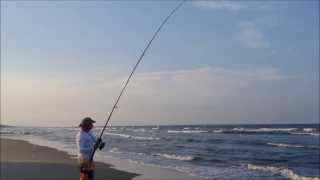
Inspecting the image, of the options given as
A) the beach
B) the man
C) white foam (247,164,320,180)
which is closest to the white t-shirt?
the man

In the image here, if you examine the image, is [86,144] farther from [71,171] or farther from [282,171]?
[282,171]

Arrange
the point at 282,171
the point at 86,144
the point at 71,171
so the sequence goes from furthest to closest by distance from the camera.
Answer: the point at 282,171 < the point at 71,171 < the point at 86,144

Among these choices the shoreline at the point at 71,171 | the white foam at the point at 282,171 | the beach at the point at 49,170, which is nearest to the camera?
the beach at the point at 49,170

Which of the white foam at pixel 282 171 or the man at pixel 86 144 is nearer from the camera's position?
the man at pixel 86 144

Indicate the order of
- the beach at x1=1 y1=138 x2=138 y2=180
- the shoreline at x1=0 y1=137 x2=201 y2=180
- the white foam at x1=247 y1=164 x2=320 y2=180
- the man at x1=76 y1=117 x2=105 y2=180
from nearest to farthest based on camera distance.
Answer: the man at x1=76 y1=117 x2=105 y2=180 → the beach at x1=1 y1=138 x2=138 y2=180 → the shoreline at x1=0 y1=137 x2=201 y2=180 → the white foam at x1=247 y1=164 x2=320 y2=180

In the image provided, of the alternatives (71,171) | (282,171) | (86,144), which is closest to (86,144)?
(86,144)

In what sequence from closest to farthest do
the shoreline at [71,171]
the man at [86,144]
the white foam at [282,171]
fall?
the man at [86,144] < the shoreline at [71,171] < the white foam at [282,171]

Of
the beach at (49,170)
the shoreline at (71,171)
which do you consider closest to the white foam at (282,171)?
the shoreline at (71,171)

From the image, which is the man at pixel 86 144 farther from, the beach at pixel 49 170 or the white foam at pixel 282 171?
the white foam at pixel 282 171

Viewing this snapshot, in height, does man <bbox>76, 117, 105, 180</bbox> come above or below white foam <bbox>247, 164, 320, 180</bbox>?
above

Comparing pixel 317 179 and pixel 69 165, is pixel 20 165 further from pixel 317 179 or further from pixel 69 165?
pixel 317 179

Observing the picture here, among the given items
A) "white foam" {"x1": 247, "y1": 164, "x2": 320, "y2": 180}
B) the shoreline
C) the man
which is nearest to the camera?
the man

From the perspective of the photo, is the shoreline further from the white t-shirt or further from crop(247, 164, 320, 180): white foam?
the white t-shirt

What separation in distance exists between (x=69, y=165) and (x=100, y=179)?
3347 millimetres
